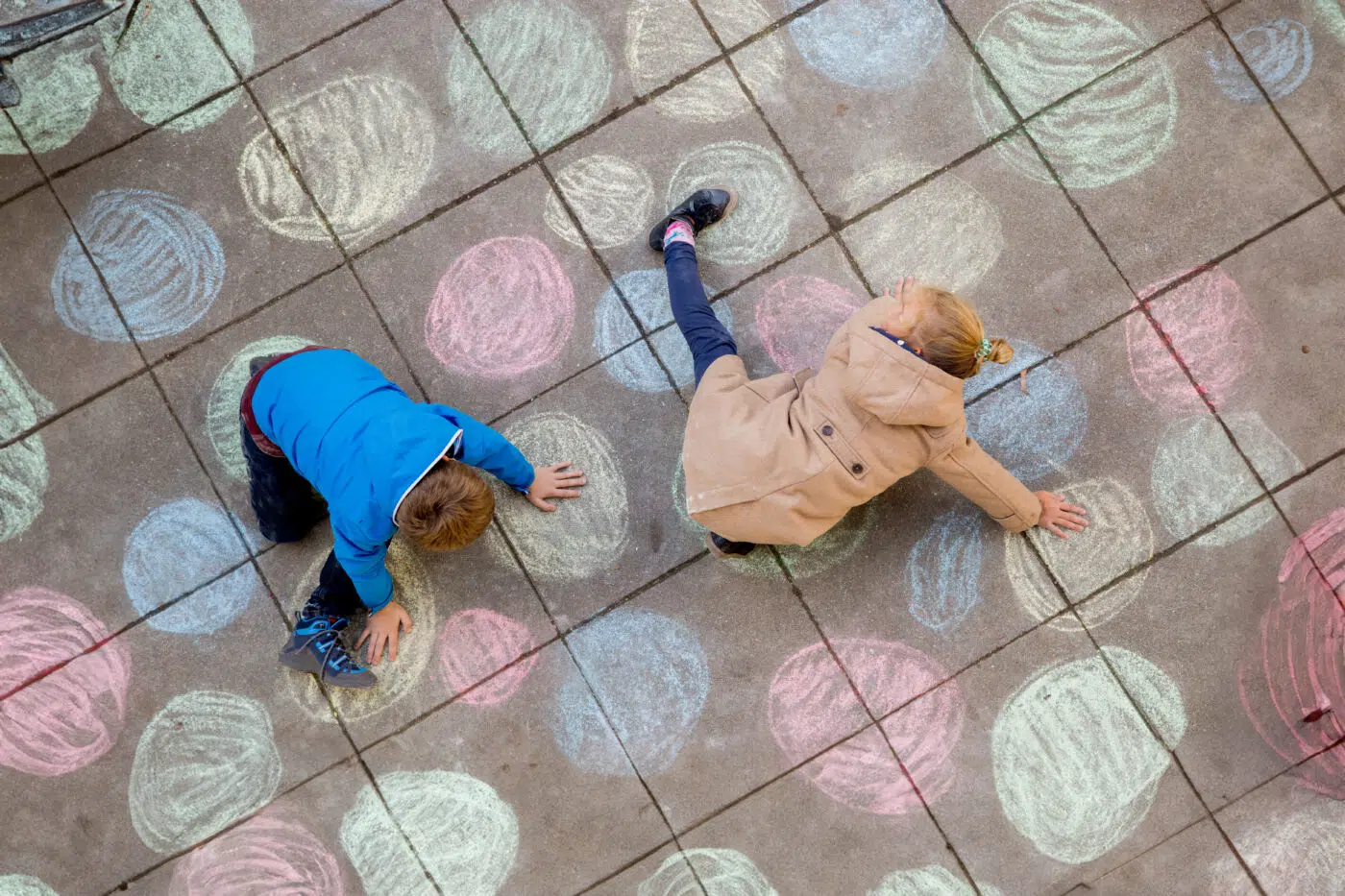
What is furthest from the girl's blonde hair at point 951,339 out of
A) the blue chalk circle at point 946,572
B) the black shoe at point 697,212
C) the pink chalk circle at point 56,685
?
the pink chalk circle at point 56,685

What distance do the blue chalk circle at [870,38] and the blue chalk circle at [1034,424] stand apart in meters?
1.22

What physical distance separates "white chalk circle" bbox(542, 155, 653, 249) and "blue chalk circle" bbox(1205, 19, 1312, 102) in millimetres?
2142

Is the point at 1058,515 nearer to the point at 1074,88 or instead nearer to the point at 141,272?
the point at 1074,88

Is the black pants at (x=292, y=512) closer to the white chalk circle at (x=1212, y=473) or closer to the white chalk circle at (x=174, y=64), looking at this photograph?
the white chalk circle at (x=174, y=64)

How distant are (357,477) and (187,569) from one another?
105 cm

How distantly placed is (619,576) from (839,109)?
187 centimetres

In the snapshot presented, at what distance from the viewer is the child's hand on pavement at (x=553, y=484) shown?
3.39 metres

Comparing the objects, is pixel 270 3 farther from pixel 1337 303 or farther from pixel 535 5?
pixel 1337 303

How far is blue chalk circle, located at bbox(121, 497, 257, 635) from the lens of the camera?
11.3 ft

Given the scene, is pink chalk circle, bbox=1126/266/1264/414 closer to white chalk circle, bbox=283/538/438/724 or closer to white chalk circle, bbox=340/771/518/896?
white chalk circle, bbox=283/538/438/724

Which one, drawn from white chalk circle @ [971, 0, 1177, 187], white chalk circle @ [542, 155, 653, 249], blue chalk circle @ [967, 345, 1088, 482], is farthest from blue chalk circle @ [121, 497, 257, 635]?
white chalk circle @ [971, 0, 1177, 187]

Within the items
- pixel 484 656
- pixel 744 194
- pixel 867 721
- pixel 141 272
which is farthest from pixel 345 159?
pixel 867 721

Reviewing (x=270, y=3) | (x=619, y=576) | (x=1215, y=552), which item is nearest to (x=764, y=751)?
(x=619, y=576)

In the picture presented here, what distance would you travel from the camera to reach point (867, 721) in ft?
11.1
